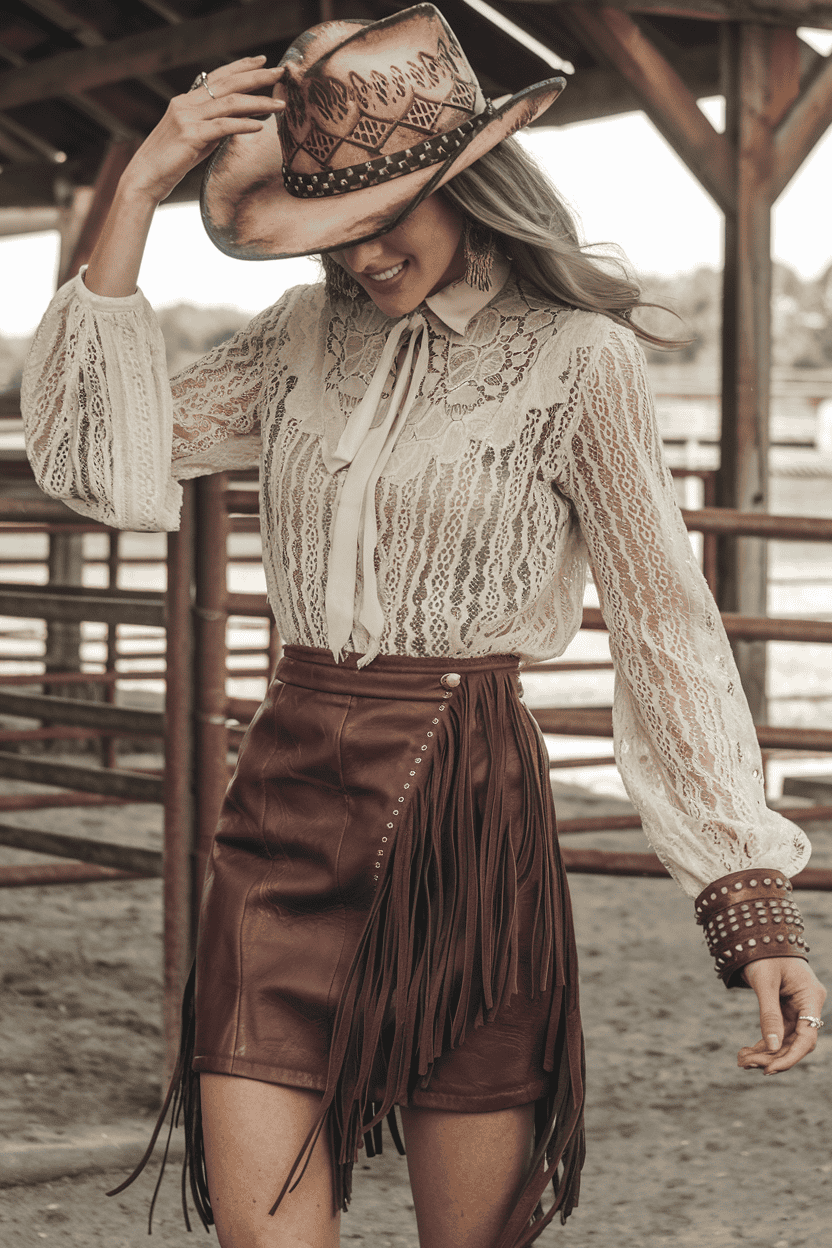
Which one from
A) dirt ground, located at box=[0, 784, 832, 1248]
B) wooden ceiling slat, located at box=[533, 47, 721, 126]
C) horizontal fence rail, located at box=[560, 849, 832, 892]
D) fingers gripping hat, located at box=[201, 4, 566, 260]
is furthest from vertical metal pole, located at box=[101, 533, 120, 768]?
fingers gripping hat, located at box=[201, 4, 566, 260]

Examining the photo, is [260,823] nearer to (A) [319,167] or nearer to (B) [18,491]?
(A) [319,167]

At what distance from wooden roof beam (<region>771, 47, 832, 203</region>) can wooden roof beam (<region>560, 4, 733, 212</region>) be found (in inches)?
7.3

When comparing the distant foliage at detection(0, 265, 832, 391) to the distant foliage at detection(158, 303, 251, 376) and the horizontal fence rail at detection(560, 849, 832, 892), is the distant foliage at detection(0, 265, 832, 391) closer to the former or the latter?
the distant foliage at detection(158, 303, 251, 376)

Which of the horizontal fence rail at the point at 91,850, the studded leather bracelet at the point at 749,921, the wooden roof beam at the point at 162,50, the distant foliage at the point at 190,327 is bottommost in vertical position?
the horizontal fence rail at the point at 91,850

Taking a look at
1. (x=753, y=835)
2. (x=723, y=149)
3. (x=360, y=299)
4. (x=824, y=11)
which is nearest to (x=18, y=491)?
(x=723, y=149)

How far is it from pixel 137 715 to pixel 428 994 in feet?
6.04

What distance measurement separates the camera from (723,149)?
5.30 m

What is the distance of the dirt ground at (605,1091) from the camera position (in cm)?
250

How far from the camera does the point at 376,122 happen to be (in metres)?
1.39

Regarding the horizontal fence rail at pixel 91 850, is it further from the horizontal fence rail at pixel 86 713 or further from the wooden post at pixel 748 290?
the wooden post at pixel 748 290

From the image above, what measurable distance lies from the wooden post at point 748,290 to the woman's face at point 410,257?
3.90m

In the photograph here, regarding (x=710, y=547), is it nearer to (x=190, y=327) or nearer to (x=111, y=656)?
(x=111, y=656)

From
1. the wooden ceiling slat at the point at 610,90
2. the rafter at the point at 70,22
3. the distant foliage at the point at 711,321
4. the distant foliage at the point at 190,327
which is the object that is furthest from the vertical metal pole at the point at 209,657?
the distant foliage at the point at 190,327

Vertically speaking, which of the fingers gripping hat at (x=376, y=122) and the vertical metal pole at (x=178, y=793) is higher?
Result: the fingers gripping hat at (x=376, y=122)
